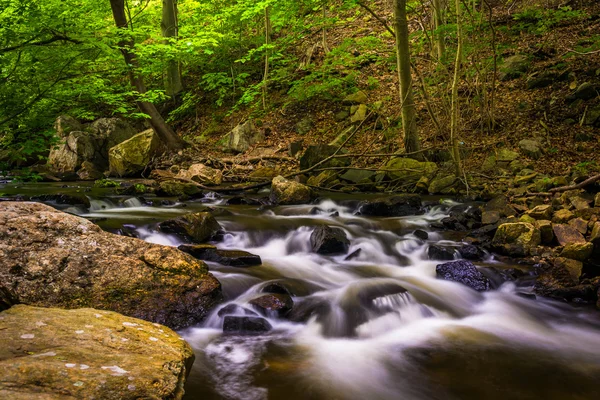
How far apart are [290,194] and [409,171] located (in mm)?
3084

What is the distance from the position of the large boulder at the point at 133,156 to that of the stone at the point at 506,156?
10.5 metres

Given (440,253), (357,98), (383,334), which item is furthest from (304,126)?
(383,334)

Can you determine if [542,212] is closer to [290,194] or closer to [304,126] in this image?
[290,194]

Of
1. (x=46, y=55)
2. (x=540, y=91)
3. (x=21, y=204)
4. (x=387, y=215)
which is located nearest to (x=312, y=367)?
(x=21, y=204)

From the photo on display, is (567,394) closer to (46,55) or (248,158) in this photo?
(46,55)

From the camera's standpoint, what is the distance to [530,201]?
704cm

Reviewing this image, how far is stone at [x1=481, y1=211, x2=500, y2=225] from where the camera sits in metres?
6.58

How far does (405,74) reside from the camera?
950cm

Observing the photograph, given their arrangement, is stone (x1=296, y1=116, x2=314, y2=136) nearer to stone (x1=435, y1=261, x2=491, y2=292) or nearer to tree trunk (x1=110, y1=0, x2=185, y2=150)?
tree trunk (x1=110, y1=0, x2=185, y2=150)

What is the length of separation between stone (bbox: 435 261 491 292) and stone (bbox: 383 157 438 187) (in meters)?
4.49

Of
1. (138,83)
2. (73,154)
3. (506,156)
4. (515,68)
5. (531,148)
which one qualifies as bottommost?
(506,156)

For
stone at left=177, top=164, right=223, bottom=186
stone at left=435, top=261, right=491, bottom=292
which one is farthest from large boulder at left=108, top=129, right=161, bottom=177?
stone at left=435, top=261, right=491, bottom=292

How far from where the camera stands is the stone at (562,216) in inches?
231

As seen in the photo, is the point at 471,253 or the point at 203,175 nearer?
the point at 471,253
